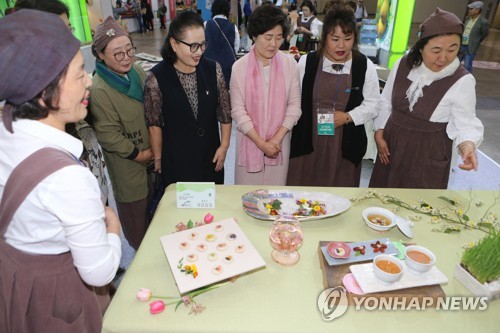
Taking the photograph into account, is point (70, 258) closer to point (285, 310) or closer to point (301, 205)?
point (285, 310)

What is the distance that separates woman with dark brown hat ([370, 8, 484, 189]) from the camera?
5.61 feet

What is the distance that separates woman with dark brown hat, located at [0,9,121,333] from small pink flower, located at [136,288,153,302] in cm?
12

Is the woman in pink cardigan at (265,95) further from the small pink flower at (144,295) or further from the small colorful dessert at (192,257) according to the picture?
the small pink flower at (144,295)

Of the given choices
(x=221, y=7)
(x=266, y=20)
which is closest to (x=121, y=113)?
(x=266, y=20)

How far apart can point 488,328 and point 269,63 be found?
62.9 inches

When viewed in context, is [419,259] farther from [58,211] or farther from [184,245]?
[58,211]

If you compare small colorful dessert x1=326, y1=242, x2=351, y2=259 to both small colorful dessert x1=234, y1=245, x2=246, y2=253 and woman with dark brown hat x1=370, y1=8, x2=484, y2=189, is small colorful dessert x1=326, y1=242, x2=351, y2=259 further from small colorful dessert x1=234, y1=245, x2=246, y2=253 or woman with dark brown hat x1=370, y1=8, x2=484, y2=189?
woman with dark brown hat x1=370, y1=8, x2=484, y2=189

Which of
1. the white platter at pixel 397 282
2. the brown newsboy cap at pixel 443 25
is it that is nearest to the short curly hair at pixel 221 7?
the brown newsboy cap at pixel 443 25

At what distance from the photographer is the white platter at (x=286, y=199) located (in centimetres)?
138

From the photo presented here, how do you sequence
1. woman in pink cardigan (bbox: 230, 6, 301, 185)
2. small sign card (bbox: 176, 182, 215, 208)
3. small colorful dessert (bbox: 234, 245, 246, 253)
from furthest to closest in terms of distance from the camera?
woman in pink cardigan (bbox: 230, 6, 301, 185), small sign card (bbox: 176, 182, 215, 208), small colorful dessert (bbox: 234, 245, 246, 253)

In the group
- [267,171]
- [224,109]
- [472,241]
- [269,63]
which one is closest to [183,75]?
[224,109]

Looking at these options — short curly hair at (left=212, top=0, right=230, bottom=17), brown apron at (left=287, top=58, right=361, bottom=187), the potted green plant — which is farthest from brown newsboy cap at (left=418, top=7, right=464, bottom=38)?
short curly hair at (left=212, top=0, right=230, bottom=17)

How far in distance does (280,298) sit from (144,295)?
396mm

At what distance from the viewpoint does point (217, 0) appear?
4.16m
